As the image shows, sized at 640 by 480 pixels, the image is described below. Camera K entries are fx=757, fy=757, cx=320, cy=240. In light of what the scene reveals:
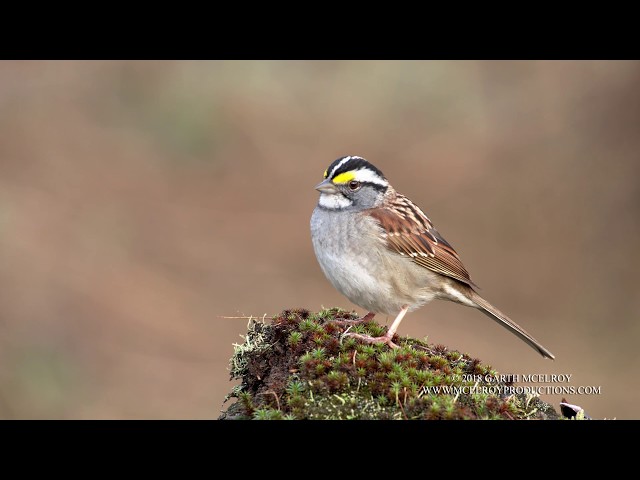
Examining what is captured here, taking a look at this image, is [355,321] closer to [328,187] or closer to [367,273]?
[367,273]

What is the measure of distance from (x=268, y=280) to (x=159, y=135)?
16.4ft

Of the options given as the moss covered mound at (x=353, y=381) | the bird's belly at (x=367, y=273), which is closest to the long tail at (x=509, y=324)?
the bird's belly at (x=367, y=273)

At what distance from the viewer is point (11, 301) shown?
46.3 feet

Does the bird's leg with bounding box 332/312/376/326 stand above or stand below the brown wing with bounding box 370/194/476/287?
below

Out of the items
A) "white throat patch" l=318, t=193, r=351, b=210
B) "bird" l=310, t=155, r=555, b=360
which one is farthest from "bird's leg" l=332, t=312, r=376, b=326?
"white throat patch" l=318, t=193, r=351, b=210

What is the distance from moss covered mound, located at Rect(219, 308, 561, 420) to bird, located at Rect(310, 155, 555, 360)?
1.18 m

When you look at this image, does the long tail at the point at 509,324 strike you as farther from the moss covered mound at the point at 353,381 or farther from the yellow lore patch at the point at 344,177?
the yellow lore patch at the point at 344,177

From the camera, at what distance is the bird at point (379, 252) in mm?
7398

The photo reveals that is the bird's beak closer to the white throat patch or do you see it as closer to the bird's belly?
the white throat patch

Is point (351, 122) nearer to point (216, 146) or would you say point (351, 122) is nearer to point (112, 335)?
point (216, 146)

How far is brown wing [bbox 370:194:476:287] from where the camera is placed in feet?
25.2

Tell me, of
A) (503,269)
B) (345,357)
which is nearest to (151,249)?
(503,269)

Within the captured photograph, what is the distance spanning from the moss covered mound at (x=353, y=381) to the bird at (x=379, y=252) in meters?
1.18

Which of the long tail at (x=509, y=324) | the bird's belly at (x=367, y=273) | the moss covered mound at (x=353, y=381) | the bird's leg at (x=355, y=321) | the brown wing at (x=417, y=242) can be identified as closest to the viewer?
the moss covered mound at (x=353, y=381)
